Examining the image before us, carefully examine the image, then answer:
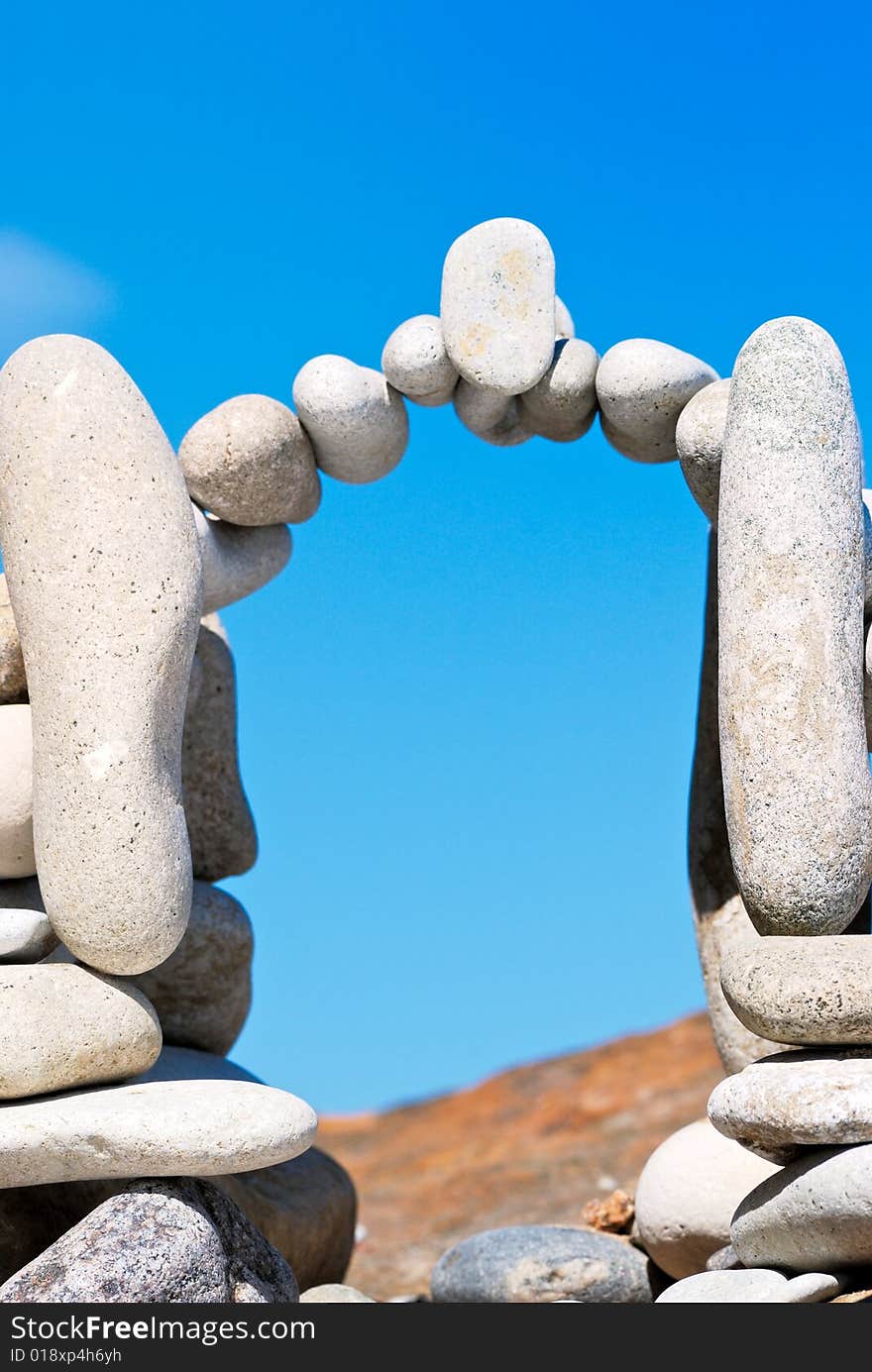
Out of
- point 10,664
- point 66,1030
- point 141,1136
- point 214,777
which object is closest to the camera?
point 141,1136

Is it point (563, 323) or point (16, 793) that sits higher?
point (563, 323)

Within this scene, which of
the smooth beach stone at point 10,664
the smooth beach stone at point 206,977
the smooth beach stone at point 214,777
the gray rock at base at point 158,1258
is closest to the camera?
the gray rock at base at point 158,1258

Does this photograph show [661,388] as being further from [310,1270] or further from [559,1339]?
[310,1270]

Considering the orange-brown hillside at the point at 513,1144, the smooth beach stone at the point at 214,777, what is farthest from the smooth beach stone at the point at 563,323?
the orange-brown hillside at the point at 513,1144

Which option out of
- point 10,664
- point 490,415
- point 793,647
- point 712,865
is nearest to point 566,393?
point 490,415

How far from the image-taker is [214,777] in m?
6.79

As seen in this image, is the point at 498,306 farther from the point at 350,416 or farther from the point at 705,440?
the point at 705,440

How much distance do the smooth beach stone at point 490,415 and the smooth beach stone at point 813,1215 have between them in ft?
9.99

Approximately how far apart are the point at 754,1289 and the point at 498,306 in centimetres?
355

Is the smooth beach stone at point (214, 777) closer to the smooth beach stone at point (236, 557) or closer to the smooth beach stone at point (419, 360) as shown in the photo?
the smooth beach stone at point (236, 557)

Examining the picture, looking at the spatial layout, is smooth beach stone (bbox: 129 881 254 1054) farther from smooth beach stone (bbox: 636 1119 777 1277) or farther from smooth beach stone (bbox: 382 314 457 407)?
smooth beach stone (bbox: 382 314 457 407)

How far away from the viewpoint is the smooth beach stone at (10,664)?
5613 mm

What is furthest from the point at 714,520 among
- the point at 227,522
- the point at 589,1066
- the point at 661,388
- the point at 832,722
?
the point at 589,1066

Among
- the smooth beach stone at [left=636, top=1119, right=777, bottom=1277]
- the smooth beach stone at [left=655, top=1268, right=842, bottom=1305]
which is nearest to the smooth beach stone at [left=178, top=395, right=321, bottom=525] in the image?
the smooth beach stone at [left=636, top=1119, right=777, bottom=1277]
